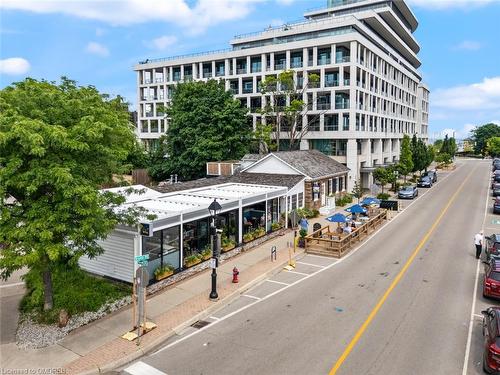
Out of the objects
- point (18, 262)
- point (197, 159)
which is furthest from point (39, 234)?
point (197, 159)

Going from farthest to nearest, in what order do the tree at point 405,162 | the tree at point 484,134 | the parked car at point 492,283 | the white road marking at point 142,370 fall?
the tree at point 484,134 → the tree at point 405,162 → the parked car at point 492,283 → the white road marking at point 142,370

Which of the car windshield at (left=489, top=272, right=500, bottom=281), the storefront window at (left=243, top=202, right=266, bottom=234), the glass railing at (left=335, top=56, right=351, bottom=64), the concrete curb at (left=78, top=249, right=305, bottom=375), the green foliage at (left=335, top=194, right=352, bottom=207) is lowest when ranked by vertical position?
the concrete curb at (left=78, top=249, right=305, bottom=375)

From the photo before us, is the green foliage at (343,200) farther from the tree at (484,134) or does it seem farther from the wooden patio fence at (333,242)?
the tree at (484,134)

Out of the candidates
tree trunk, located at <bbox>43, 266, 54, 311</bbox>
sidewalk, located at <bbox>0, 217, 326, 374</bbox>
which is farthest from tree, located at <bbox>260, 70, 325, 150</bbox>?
tree trunk, located at <bbox>43, 266, 54, 311</bbox>

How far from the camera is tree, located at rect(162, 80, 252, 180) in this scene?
45219 mm

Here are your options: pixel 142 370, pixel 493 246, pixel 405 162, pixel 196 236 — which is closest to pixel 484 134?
pixel 405 162

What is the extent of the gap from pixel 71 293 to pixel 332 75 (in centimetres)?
4657

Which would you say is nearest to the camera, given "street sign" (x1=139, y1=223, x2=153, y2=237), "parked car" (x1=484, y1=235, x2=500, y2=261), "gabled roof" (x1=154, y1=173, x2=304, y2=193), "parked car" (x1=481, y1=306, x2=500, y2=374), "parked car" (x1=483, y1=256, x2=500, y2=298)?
"parked car" (x1=481, y1=306, x2=500, y2=374)

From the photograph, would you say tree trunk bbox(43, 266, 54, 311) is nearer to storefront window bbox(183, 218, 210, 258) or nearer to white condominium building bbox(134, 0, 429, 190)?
storefront window bbox(183, 218, 210, 258)

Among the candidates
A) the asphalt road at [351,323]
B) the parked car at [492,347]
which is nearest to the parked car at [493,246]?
the asphalt road at [351,323]

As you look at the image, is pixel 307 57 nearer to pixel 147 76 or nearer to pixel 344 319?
pixel 147 76

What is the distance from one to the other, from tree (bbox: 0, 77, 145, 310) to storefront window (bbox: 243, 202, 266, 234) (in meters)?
13.4

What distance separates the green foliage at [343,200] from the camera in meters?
40.1

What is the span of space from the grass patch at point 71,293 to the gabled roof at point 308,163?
20858 millimetres
